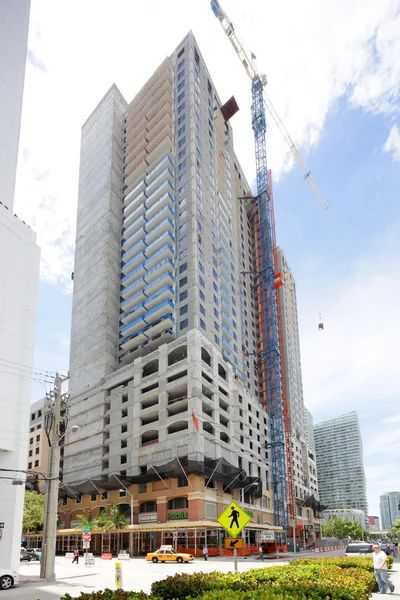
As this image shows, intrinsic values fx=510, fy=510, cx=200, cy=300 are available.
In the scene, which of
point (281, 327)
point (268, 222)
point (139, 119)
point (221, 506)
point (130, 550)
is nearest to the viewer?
point (130, 550)

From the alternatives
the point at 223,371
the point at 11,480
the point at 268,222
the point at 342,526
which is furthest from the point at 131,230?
the point at 342,526

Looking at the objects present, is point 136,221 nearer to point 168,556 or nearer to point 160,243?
point 160,243

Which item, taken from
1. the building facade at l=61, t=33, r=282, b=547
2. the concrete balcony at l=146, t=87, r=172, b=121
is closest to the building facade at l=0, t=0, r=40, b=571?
the building facade at l=61, t=33, r=282, b=547

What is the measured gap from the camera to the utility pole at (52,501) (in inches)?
1193

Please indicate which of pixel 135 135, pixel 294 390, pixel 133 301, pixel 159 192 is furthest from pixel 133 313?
pixel 294 390

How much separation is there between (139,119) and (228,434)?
222ft

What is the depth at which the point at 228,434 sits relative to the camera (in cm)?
8031

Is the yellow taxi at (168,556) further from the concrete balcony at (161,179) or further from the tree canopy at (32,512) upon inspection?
the concrete balcony at (161,179)

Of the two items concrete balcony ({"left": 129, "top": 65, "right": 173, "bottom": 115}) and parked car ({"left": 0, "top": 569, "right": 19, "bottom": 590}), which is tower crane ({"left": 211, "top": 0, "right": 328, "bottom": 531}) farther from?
parked car ({"left": 0, "top": 569, "right": 19, "bottom": 590})

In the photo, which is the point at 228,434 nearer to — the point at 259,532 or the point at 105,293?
the point at 259,532

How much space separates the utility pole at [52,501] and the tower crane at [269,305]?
80206 mm

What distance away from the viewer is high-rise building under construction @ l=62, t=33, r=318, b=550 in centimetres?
7250

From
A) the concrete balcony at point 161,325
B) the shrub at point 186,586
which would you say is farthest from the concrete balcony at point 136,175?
the shrub at point 186,586

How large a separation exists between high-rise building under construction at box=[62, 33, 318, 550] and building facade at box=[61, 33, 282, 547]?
29 centimetres
